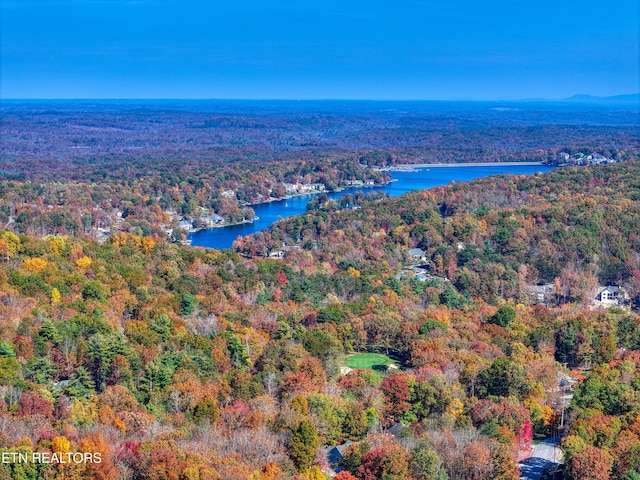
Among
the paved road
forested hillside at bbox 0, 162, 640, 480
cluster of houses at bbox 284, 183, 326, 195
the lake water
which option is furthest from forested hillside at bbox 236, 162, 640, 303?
cluster of houses at bbox 284, 183, 326, 195

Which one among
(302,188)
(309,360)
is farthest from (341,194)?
(309,360)

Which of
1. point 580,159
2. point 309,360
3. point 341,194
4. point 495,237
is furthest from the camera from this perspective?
point 580,159

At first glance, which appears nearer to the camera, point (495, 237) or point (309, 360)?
point (309, 360)

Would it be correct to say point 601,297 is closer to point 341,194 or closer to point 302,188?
point 341,194

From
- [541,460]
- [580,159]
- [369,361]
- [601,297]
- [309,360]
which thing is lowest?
[601,297]

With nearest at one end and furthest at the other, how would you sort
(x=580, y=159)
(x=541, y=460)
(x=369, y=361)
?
(x=541, y=460)
(x=369, y=361)
(x=580, y=159)

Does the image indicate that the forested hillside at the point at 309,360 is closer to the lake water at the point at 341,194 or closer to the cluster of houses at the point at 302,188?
the lake water at the point at 341,194

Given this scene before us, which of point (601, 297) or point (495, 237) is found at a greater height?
point (495, 237)

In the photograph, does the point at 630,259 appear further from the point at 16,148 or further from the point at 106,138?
the point at 106,138

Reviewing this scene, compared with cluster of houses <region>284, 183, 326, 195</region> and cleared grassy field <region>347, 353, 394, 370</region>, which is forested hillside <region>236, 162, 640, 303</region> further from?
cluster of houses <region>284, 183, 326, 195</region>
